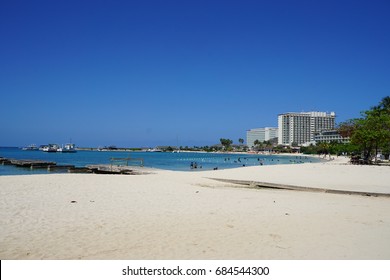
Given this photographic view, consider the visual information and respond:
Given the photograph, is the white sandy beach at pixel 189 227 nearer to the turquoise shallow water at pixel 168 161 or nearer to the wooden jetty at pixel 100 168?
the wooden jetty at pixel 100 168

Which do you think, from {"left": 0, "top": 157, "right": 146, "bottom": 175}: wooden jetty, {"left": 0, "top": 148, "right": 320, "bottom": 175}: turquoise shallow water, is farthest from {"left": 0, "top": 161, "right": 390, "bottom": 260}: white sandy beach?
{"left": 0, "top": 148, "right": 320, "bottom": 175}: turquoise shallow water

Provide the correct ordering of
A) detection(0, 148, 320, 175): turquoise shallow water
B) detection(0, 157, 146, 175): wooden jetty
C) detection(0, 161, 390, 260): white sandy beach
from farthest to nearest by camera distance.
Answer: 1. detection(0, 148, 320, 175): turquoise shallow water
2. detection(0, 157, 146, 175): wooden jetty
3. detection(0, 161, 390, 260): white sandy beach

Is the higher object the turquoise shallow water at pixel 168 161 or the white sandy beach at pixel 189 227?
the white sandy beach at pixel 189 227

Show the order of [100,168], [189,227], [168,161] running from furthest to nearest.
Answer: [168,161], [100,168], [189,227]

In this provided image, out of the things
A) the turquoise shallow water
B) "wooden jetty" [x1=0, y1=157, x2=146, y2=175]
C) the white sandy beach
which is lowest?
the turquoise shallow water

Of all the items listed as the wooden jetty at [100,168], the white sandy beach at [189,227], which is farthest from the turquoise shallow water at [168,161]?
the white sandy beach at [189,227]

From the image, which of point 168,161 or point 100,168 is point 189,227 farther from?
point 168,161

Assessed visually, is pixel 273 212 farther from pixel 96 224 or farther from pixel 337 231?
pixel 96 224

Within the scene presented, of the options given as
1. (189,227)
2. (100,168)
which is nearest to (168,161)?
(100,168)

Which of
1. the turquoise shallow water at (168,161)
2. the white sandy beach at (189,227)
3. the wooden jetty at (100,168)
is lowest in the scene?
the turquoise shallow water at (168,161)

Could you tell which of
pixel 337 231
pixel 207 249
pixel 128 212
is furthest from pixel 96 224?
pixel 337 231

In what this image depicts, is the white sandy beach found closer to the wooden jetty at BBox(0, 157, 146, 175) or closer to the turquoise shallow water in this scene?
the wooden jetty at BBox(0, 157, 146, 175)

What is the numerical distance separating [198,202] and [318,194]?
6.39 m

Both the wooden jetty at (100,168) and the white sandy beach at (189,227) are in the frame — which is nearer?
the white sandy beach at (189,227)
